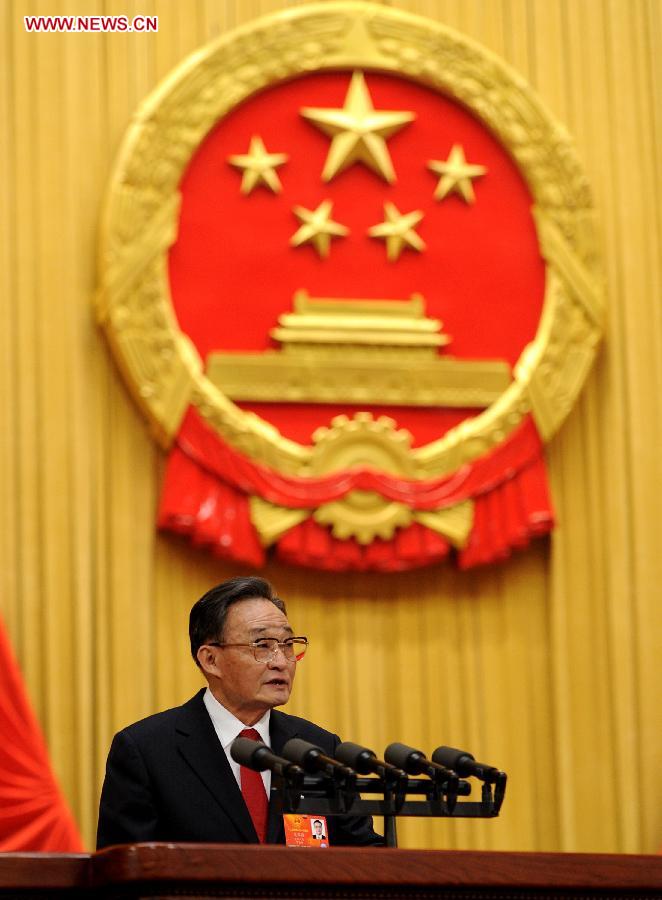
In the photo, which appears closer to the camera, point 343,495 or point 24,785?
point 24,785

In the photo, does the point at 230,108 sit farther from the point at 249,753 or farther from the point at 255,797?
the point at 249,753

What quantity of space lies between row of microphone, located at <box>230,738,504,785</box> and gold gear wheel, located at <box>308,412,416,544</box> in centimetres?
232

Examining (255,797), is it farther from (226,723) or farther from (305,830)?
(305,830)

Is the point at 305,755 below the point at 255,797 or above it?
above

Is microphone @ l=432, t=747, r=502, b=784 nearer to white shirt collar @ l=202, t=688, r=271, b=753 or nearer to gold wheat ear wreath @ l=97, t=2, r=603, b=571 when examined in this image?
white shirt collar @ l=202, t=688, r=271, b=753

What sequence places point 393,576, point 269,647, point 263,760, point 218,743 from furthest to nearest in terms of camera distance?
point 393,576 < point 269,647 < point 218,743 < point 263,760

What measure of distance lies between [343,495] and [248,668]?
1.80 m

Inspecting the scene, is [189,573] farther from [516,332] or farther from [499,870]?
[499,870]

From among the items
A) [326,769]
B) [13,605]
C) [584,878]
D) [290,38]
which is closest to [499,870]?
[584,878]

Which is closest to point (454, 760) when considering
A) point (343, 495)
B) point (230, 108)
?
point (343, 495)

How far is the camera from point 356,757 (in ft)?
10.1

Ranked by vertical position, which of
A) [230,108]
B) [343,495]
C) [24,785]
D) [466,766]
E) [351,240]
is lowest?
[24,785]

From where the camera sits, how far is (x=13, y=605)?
5.18m

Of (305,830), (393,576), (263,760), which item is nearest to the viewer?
(263,760)
